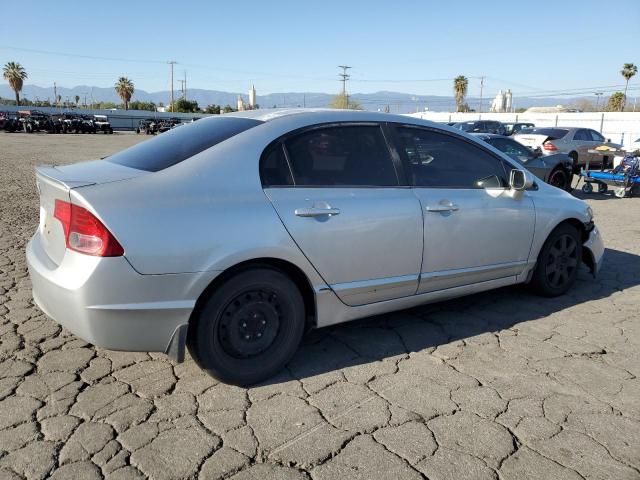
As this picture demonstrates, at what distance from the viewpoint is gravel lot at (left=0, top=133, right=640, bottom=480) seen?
100 inches

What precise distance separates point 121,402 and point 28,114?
5259cm

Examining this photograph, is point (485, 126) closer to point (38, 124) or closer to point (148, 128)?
point (38, 124)

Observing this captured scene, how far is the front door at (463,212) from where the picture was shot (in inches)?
152

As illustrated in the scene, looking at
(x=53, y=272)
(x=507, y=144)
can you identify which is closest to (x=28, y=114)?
(x=507, y=144)

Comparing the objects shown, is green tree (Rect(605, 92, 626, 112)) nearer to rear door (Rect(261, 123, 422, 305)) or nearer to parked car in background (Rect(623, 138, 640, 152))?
parked car in background (Rect(623, 138, 640, 152))

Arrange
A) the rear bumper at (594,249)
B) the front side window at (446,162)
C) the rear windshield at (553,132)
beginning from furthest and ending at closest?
the rear windshield at (553,132)
the rear bumper at (594,249)
the front side window at (446,162)

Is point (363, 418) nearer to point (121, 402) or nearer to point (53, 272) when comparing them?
point (121, 402)

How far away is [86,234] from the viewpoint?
110 inches

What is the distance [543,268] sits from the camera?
4.75m

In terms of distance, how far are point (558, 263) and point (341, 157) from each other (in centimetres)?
251

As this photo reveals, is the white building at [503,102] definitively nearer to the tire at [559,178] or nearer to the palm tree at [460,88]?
the palm tree at [460,88]

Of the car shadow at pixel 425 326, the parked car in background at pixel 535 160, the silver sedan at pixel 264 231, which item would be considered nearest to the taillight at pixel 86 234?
the silver sedan at pixel 264 231

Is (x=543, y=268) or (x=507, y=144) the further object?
(x=507, y=144)

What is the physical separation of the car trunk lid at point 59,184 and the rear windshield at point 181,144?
13cm
